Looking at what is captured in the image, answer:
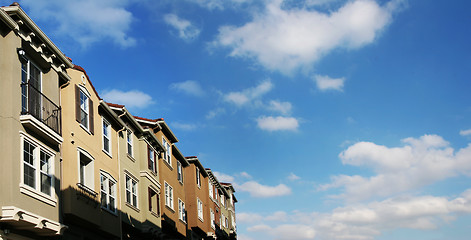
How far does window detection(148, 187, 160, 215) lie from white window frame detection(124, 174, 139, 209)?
1.70 meters

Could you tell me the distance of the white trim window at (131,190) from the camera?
2689cm

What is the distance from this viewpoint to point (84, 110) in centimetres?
2269

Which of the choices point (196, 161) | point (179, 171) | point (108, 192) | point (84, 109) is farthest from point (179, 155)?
point (84, 109)

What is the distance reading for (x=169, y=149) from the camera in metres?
36.3

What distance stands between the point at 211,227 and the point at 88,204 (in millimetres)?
26893

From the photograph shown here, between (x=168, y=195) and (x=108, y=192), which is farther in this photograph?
(x=168, y=195)

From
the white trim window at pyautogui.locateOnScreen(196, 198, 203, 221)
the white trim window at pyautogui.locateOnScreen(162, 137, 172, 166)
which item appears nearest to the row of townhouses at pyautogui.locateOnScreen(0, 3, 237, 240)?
the white trim window at pyautogui.locateOnScreen(162, 137, 172, 166)

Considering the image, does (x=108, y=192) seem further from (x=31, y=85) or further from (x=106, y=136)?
(x=31, y=85)

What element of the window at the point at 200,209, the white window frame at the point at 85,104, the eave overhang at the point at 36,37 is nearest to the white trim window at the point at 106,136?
the white window frame at the point at 85,104

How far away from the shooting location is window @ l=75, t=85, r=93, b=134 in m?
21.7

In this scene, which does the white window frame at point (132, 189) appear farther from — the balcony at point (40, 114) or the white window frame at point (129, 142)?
the balcony at point (40, 114)

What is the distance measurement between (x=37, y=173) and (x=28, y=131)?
→ 1.42 meters

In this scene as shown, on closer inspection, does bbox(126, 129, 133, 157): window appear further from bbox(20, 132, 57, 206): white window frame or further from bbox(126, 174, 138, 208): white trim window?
bbox(20, 132, 57, 206): white window frame

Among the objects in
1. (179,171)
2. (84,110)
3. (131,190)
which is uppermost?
(179,171)
